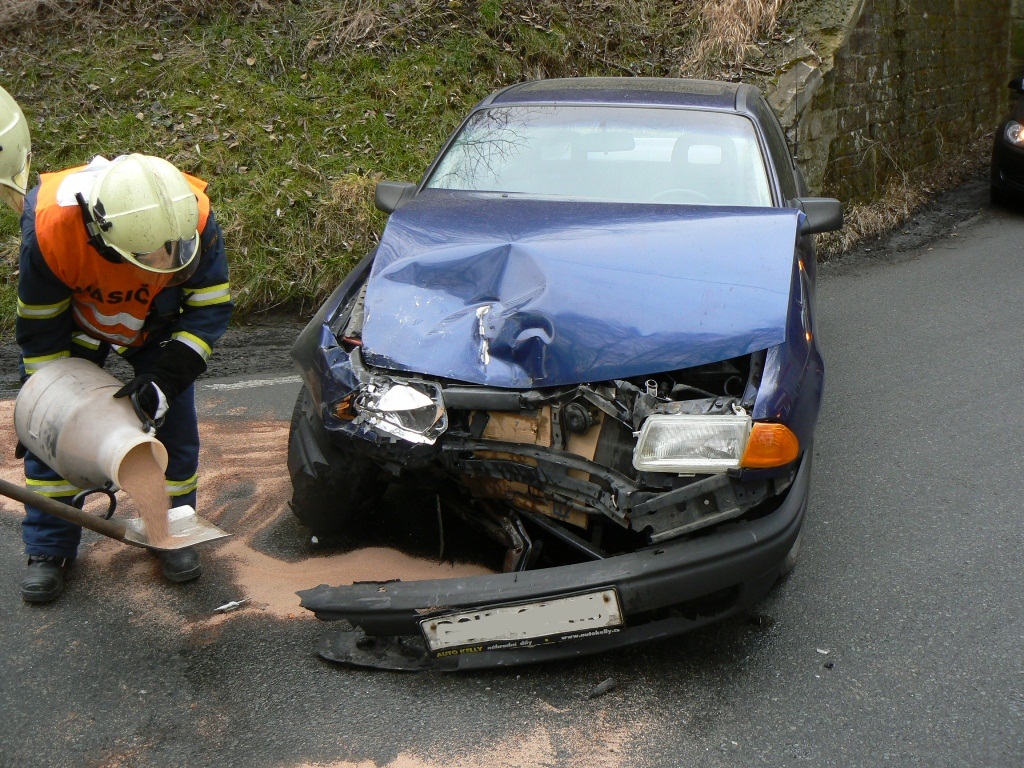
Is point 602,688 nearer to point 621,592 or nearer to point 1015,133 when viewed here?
point 621,592

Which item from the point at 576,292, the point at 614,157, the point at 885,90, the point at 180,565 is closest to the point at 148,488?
the point at 180,565

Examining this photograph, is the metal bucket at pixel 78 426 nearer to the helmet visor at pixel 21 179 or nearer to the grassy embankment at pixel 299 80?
the helmet visor at pixel 21 179

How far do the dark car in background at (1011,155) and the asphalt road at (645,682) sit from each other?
5901mm

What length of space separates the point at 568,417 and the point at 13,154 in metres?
2.06

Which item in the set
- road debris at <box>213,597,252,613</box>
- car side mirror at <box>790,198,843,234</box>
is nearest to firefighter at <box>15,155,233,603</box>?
road debris at <box>213,597,252,613</box>

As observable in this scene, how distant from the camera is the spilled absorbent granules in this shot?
2896 millimetres

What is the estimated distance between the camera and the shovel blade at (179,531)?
2.94 metres

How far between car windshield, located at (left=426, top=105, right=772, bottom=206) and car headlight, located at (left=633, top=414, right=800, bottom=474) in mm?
1475

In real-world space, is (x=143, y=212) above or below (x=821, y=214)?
above

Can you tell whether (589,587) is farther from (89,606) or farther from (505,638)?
(89,606)

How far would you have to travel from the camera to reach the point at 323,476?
10.5ft

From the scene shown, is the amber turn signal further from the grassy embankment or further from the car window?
the grassy embankment

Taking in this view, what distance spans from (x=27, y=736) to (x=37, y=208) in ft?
5.16

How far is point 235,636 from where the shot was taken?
9.96 feet
